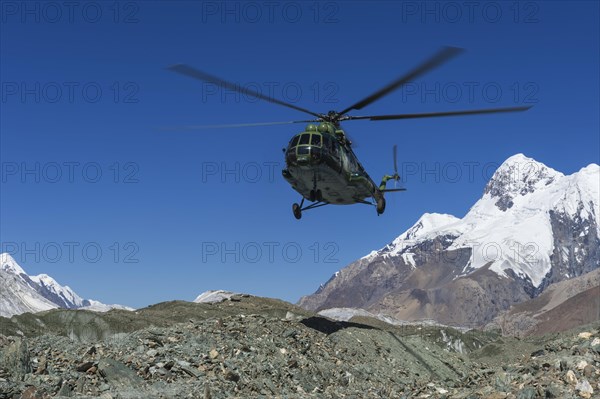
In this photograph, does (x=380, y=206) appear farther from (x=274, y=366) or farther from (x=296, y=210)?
(x=274, y=366)

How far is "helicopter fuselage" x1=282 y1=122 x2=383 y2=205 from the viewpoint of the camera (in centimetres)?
2319

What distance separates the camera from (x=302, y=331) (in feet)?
90.1

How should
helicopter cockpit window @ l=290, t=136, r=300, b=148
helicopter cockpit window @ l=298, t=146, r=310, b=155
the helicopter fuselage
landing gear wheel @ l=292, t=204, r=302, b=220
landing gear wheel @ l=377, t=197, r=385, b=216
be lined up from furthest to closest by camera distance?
landing gear wheel @ l=377, t=197, r=385, b=216 < landing gear wheel @ l=292, t=204, r=302, b=220 < helicopter cockpit window @ l=290, t=136, r=300, b=148 < the helicopter fuselage < helicopter cockpit window @ l=298, t=146, r=310, b=155

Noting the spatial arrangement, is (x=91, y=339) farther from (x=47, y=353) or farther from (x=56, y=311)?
(x=47, y=353)

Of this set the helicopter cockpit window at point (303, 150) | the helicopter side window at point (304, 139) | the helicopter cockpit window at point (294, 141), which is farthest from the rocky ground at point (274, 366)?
the helicopter side window at point (304, 139)

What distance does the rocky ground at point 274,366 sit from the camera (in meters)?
15.4

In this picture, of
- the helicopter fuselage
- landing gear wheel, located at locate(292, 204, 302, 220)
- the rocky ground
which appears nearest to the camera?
the rocky ground

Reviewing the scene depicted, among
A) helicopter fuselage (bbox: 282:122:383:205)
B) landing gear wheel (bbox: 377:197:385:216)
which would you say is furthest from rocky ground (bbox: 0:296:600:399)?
helicopter fuselage (bbox: 282:122:383:205)

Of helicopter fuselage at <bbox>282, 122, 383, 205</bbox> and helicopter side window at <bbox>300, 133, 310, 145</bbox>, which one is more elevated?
helicopter side window at <bbox>300, 133, 310, 145</bbox>

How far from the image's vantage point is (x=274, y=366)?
21656mm

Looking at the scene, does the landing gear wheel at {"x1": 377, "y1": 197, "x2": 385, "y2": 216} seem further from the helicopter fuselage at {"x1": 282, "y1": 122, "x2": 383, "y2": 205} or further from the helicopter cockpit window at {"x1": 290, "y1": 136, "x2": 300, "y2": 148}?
the helicopter cockpit window at {"x1": 290, "y1": 136, "x2": 300, "y2": 148}

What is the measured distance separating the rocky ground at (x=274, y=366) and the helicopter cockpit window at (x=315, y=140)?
807cm

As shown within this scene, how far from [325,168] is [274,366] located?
7645 millimetres

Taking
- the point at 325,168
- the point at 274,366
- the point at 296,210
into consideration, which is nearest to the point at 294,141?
the point at 325,168
